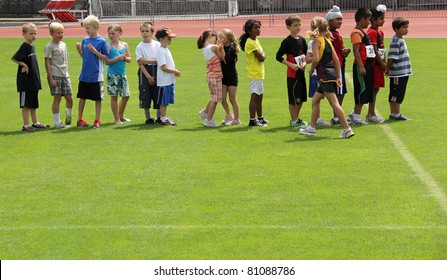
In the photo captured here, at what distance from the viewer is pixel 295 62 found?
50.7 ft

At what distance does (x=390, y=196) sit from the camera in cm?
1084

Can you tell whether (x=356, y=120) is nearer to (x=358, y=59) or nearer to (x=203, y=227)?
(x=358, y=59)

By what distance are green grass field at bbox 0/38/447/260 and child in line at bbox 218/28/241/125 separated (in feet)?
1.15

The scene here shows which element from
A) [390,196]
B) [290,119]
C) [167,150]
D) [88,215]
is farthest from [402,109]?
[88,215]

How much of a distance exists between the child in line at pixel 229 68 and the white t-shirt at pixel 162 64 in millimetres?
806

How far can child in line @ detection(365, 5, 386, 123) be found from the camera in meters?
15.7

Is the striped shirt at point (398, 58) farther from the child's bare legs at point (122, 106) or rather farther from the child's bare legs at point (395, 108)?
the child's bare legs at point (122, 106)

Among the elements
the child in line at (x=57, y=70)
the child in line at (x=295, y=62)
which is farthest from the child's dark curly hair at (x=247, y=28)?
the child in line at (x=57, y=70)

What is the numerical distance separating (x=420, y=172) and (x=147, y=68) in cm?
551

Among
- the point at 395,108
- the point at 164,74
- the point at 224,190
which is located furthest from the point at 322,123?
the point at 224,190

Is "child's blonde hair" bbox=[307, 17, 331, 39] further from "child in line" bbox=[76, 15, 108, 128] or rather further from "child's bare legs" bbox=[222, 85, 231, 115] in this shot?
"child in line" bbox=[76, 15, 108, 128]

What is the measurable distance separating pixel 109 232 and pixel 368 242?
2348 mm

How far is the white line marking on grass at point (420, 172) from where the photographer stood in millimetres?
10758

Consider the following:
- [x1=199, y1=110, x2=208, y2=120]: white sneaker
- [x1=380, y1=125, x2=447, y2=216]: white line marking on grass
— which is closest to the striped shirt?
[x1=380, y1=125, x2=447, y2=216]: white line marking on grass
